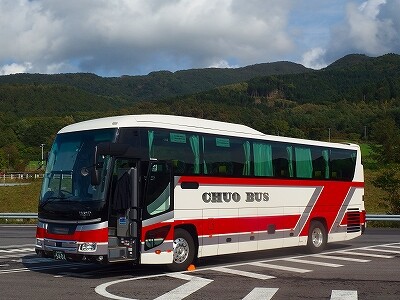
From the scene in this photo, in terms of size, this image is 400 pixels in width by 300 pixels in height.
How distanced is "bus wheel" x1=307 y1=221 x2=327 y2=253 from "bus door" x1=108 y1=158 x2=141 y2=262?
7088mm

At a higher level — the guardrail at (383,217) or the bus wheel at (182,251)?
the guardrail at (383,217)

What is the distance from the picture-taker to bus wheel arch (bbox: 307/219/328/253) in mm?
18906

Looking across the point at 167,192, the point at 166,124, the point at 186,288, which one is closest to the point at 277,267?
the point at 167,192

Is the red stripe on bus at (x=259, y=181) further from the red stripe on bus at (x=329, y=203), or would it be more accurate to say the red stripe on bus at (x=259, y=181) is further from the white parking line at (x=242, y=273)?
the white parking line at (x=242, y=273)

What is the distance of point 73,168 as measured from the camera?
13438 mm

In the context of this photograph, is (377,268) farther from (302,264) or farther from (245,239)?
(245,239)

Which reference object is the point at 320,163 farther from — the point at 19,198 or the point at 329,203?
the point at 19,198

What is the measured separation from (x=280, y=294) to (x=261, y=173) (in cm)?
610

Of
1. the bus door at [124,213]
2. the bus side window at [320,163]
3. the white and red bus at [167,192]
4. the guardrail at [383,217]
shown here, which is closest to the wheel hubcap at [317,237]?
the white and red bus at [167,192]

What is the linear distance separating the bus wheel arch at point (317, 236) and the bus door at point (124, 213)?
708 centimetres

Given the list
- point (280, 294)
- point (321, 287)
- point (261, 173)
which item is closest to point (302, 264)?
point (261, 173)

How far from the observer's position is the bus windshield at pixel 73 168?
1314cm

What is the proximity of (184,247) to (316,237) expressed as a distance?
6.02 metres

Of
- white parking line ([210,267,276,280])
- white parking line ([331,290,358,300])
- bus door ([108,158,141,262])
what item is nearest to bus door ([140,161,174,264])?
bus door ([108,158,141,262])
